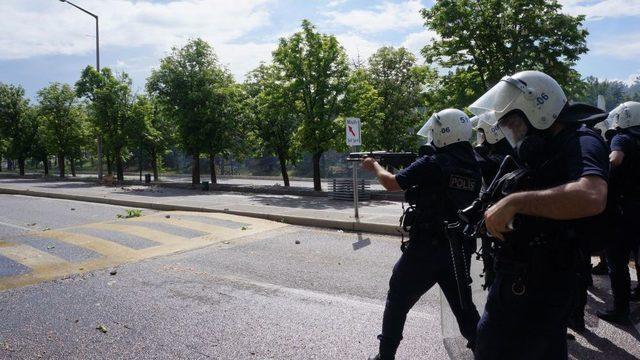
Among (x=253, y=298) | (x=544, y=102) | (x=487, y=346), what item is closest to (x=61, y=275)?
(x=253, y=298)

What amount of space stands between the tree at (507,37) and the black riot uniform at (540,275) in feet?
50.9

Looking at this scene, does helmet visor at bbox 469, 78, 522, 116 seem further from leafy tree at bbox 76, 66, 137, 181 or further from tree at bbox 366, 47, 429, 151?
leafy tree at bbox 76, 66, 137, 181

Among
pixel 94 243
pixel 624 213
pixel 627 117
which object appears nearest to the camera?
pixel 624 213

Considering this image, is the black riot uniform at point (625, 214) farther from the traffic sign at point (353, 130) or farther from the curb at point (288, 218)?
the traffic sign at point (353, 130)

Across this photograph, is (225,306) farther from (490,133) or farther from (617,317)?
(617,317)

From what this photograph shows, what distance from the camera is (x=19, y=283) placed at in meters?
5.65

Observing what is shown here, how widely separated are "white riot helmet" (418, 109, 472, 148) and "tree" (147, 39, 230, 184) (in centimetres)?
2361

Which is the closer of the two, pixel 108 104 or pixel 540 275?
pixel 540 275

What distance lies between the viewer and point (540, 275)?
2.03 metres

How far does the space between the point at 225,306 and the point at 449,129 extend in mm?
3061

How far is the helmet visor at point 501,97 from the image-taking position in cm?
214

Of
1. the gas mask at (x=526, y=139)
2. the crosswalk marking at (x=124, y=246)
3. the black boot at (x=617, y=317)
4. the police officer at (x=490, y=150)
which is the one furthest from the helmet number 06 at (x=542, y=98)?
the crosswalk marking at (x=124, y=246)

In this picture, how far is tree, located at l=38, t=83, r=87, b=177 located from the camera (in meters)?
35.7

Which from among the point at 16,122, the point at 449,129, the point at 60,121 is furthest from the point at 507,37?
the point at 16,122
